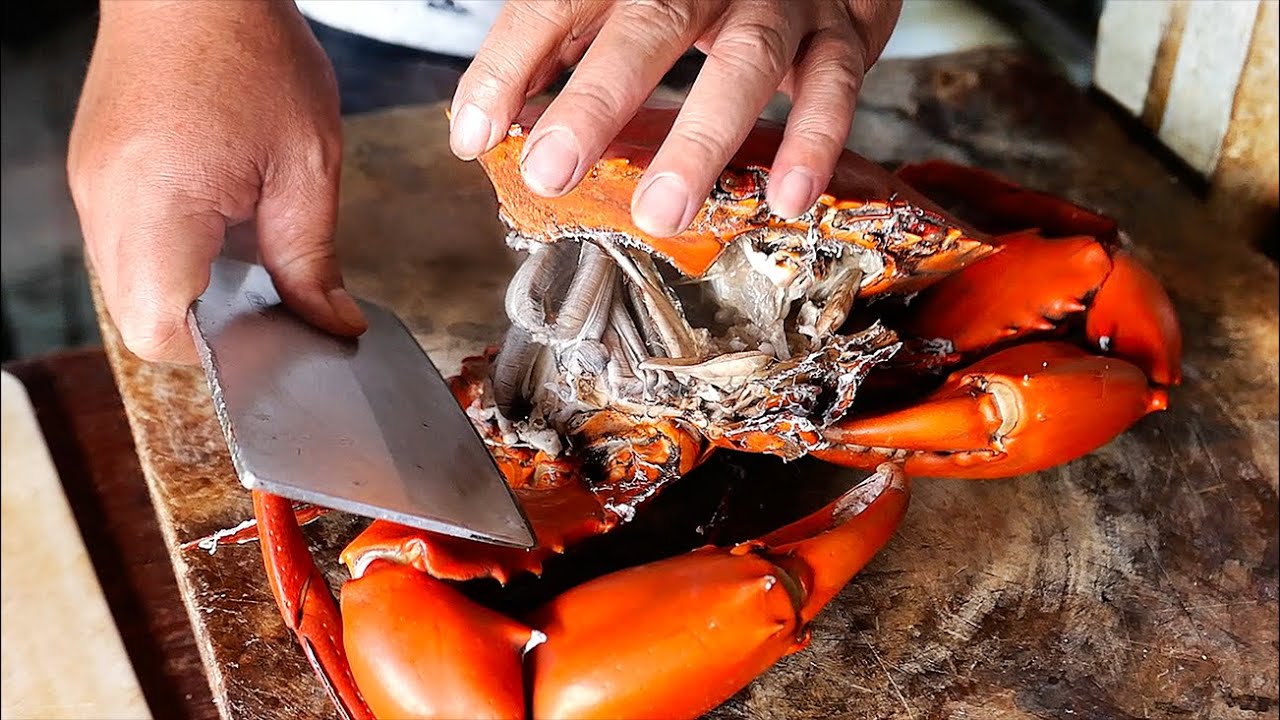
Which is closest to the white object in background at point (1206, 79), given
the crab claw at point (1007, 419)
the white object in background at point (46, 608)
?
the crab claw at point (1007, 419)

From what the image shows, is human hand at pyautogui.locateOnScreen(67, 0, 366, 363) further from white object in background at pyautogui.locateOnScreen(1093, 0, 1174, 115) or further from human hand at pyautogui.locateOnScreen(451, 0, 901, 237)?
white object in background at pyautogui.locateOnScreen(1093, 0, 1174, 115)

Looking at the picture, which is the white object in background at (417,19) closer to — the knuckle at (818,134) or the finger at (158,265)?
the finger at (158,265)

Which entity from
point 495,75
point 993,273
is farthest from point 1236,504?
point 495,75

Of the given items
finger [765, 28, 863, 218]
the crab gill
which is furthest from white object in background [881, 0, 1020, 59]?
the crab gill

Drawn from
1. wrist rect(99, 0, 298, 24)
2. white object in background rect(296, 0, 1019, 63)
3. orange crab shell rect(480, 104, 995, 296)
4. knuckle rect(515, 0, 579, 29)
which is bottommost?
white object in background rect(296, 0, 1019, 63)

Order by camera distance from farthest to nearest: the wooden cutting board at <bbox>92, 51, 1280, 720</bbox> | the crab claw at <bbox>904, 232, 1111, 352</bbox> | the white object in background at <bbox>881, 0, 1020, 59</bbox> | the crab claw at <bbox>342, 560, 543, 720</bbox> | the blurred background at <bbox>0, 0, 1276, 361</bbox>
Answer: the white object in background at <bbox>881, 0, 1020, 59</bbox>
the blurred background at <bbox>0, 0, 1276, 361</bbox>
the crab claw at <bbox>904, 232, 1111, 352</bbox>
the wooden cutting board at <bbox>92, 51, 1280, 720</bbox>
the crab claw at <bbox>342, 560, 543, 720</bbox>

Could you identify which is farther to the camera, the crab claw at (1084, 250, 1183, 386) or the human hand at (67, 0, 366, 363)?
the crab claw at (1084, 250, 1183, 386)

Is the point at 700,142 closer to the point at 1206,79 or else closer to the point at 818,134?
the point at 818,134

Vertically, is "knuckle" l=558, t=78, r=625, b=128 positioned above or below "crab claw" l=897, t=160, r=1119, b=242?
above
